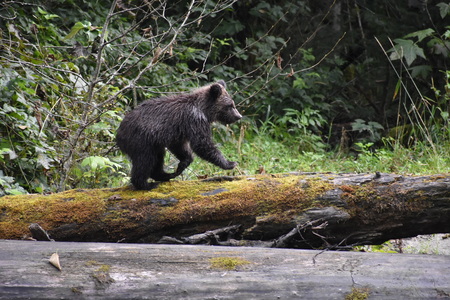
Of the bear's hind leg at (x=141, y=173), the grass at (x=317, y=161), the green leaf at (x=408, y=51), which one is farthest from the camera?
the green leaf at (x=408, y=51)

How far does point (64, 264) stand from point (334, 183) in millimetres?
2140

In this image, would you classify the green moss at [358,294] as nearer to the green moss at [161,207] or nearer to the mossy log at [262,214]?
the mossy log at [262,214]

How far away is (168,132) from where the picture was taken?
4895 millimetres

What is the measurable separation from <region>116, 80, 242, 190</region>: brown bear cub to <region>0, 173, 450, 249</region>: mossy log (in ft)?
1.66

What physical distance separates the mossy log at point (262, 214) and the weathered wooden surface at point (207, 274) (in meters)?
0.57

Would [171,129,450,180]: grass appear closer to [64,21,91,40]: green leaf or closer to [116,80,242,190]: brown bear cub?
[116,80,242,190]: brown bear cub

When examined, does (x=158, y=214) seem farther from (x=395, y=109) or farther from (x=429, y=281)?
(x=395, y=109)

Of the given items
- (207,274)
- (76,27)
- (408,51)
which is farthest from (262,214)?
(408,51)

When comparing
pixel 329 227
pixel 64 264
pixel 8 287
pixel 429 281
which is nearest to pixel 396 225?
pixel 329 227

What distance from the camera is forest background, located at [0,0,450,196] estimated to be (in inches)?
234

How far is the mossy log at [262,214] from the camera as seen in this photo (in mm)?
4004

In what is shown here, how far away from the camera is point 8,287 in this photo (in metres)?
3.00

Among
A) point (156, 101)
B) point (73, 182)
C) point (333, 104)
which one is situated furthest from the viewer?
point (333, 104)

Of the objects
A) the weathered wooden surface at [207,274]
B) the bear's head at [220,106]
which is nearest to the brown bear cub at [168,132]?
the bear's head at [220,106]
